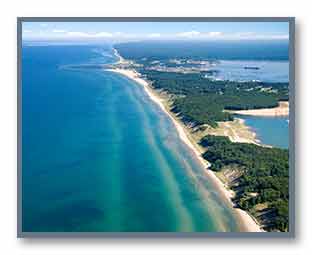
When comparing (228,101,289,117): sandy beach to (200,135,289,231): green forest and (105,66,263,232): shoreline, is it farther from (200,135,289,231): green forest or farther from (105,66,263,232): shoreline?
(105,66,263,232): shoreline

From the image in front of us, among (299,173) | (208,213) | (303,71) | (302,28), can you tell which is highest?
(302,28)

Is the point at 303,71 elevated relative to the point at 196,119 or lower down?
elevated

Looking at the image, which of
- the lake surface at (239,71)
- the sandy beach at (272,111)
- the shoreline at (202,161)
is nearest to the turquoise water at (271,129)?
the sandy beach at (272,111)

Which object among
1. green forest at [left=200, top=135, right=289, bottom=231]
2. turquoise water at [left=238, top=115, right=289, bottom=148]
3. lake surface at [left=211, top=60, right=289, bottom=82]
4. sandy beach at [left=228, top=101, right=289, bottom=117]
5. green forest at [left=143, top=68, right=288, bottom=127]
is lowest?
green forest at [left=200, top=135, right=289, bottom=231]

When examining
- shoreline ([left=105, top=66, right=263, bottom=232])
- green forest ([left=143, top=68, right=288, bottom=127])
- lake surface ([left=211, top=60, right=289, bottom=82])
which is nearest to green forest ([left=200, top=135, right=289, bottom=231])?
shoreline ([left=105, top=66, right=263, bottom=232])

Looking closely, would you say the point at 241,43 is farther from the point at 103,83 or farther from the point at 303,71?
the point at 103,83

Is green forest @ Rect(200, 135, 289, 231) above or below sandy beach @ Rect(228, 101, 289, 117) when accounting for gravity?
below

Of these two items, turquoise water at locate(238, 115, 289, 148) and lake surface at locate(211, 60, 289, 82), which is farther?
lake surface at locate(211, 60, 289, 82)
